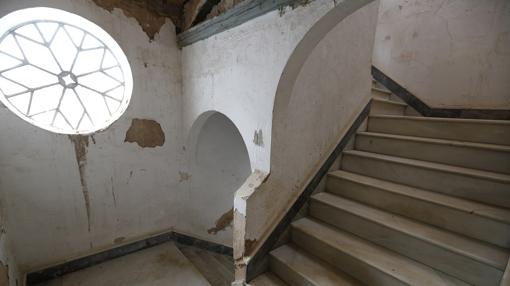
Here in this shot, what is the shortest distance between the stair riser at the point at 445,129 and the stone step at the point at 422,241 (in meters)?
1.02

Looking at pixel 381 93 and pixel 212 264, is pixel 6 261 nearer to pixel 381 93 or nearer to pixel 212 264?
pixel 212 264

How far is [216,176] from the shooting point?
301 centimetres

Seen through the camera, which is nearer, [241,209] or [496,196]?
[496,196]

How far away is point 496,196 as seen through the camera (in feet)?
4.64

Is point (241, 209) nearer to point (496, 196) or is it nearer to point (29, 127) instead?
point (496, 196)

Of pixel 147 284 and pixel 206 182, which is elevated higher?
pixel 206 182

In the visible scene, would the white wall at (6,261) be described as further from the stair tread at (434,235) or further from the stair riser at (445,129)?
the stair riser at (445,129)

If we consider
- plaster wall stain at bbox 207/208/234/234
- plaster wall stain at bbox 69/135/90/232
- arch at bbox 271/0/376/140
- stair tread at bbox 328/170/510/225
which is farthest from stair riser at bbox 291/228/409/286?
plaster wall stain at bbox 69/135/90/232

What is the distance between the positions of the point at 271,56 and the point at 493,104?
112 inches

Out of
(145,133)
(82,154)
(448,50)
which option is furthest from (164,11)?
(448,50)

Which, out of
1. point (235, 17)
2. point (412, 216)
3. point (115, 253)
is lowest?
point (115, 253)

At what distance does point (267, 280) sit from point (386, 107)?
245cm

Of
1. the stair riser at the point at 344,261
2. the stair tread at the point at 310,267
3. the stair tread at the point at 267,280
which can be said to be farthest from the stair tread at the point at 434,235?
the stair tread at the point at 267,280

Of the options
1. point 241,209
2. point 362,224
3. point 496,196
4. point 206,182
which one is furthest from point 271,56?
point 206,182
